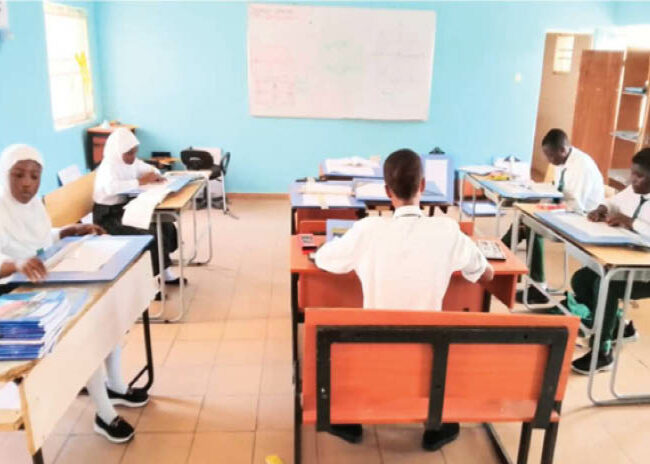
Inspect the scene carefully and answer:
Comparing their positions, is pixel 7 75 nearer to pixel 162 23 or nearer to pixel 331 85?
pixel 162 23

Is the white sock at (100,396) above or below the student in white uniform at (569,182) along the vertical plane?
below

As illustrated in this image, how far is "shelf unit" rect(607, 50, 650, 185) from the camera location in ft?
17.6

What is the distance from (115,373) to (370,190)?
1901 mm

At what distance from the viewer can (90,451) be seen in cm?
229

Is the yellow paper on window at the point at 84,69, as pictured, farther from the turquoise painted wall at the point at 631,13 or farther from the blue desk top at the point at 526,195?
the turquoise painted wall at the point at 631,13

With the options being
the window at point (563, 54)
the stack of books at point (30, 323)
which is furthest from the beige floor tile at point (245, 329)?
the window at point (563, 54)

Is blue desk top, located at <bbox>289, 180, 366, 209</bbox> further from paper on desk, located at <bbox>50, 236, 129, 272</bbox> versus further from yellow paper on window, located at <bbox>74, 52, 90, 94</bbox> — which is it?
yellow paper on window, located at <bbox>74, 52, 90, 94</bbox>

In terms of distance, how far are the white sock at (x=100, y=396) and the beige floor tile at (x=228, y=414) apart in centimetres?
38

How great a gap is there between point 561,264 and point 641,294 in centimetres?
189

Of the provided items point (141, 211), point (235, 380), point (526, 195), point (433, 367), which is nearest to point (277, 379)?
point (235, 380)

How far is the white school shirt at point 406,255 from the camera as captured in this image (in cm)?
190

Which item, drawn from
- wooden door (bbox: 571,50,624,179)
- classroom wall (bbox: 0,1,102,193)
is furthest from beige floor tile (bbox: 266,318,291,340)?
wooden door (bbox: 571,50,624,179)

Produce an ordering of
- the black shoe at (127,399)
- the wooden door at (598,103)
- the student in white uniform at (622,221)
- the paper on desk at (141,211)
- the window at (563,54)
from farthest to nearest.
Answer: the window at (563,54) → the wooden door at (598,103) → the paper on desk at (141,211) → the student in white uniform at (622,221) → the black shoe at (127,399)

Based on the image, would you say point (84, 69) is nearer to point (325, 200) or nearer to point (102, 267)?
point (325, 200)
